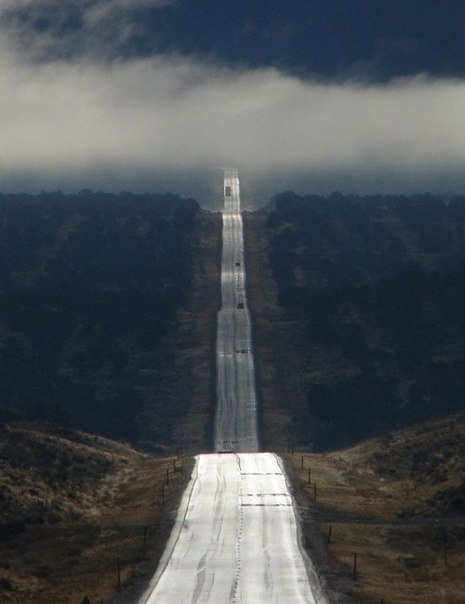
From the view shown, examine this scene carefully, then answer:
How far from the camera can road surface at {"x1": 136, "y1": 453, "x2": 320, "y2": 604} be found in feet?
143

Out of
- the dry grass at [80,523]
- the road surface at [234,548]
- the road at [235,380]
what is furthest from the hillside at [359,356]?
the road surface at [234,548]

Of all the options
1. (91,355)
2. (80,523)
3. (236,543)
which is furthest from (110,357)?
(236,543)

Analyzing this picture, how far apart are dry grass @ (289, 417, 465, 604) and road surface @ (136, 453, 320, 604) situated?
2.03m

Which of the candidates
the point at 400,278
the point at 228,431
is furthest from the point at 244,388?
the point at 400,278

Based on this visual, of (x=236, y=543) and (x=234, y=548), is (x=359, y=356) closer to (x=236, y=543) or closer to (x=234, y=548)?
(x=236, y=543)

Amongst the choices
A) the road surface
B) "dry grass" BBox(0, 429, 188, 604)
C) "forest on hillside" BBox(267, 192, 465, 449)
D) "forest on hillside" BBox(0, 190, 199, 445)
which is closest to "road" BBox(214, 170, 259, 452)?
"forest on hillside" BBox(267, 192, 465, 449)

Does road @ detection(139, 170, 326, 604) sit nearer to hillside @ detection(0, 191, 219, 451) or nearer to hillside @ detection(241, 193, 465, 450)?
hillside @ detection(0, 191, 219, 451)

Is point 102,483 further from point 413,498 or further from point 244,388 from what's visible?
point 244,388

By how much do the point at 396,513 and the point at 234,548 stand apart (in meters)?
14.3

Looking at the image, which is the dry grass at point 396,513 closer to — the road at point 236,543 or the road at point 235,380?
the road at point 236,543

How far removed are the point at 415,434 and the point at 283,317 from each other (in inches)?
3492

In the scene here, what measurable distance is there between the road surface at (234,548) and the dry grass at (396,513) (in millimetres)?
2026

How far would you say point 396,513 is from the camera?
207 feet

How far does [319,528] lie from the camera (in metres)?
57.3
